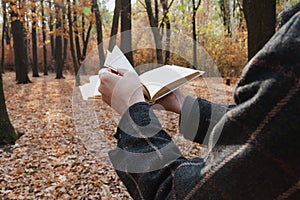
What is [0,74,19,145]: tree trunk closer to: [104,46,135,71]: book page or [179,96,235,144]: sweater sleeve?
[104,46,135,71]: book page

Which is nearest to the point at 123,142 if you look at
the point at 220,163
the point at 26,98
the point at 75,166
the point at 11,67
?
the point at 220,163

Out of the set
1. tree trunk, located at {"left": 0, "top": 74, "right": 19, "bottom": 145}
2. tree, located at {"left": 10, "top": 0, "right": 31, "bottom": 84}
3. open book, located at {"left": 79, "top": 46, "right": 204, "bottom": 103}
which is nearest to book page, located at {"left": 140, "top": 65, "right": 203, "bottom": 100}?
open book, located at {"left": 79, "top": 46, "right": 204, "bottom": 103}

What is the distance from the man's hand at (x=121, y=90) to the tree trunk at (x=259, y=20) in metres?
2.76

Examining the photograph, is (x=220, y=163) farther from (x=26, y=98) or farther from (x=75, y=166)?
(x=26, y=98)

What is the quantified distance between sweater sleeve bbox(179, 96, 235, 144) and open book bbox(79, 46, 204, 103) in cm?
10

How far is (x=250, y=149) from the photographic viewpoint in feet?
1.61

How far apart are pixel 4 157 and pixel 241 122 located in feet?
14.3

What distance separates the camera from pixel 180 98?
3.79ft

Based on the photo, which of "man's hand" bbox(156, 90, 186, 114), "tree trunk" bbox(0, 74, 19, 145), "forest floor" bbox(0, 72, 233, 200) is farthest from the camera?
"tree trunk" bbox(0, 74, 19, 145)

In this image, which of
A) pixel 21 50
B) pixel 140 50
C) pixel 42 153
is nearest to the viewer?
pixel 140 50

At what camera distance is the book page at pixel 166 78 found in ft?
3.29

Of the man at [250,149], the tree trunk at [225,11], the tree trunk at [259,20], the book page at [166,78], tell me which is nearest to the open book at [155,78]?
the book page at [166,78]

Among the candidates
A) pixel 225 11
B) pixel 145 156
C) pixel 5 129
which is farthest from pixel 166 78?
pixel 225 11

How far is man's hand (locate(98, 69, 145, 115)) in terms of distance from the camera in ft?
2.56
